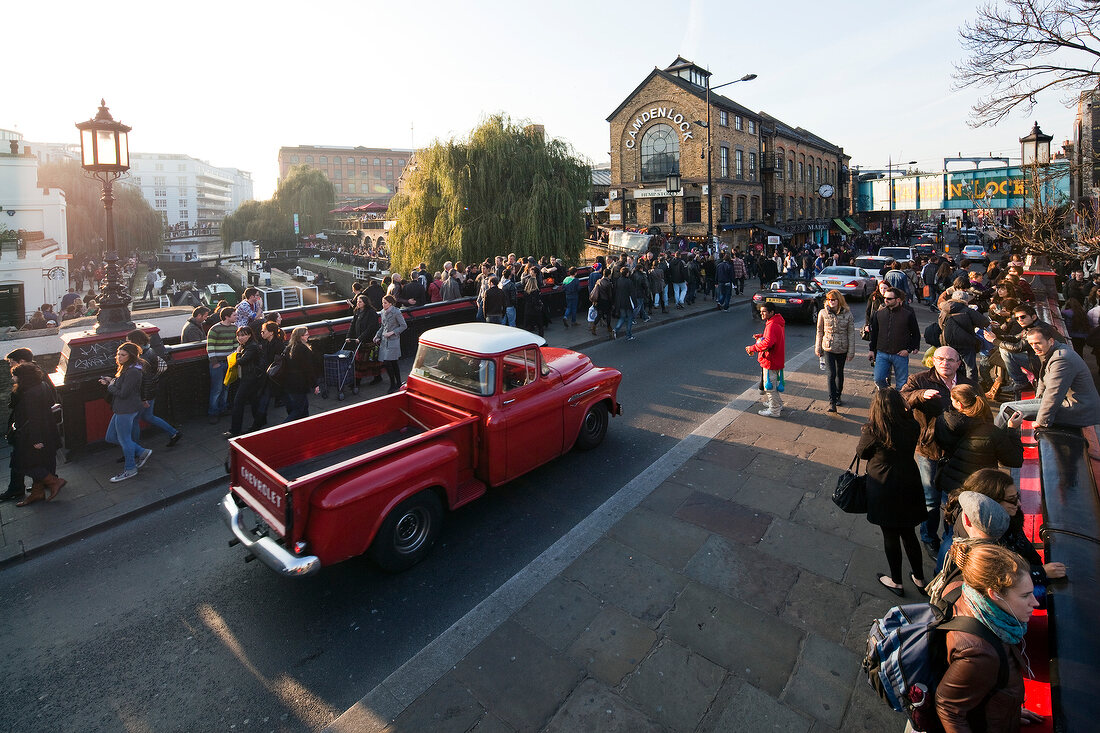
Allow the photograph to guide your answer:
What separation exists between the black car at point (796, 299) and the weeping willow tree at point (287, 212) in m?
63.4

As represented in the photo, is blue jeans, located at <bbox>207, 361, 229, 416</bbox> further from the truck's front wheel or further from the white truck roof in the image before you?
the truck's front wheel

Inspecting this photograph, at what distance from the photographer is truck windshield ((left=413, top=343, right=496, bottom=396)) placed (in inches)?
236

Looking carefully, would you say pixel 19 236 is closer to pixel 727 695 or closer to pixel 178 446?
pixel 178 446

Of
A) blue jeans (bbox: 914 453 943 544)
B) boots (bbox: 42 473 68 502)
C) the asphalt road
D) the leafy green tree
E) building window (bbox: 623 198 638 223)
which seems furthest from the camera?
the leafy green tree

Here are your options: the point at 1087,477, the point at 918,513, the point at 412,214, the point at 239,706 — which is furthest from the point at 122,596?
the point at 412,214

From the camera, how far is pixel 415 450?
5.25 m

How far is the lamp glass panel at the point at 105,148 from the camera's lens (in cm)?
875

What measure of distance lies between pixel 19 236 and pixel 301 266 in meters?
24.4

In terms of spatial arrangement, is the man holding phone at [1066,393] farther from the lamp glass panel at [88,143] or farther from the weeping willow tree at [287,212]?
the weeping willow tree at [287,212]

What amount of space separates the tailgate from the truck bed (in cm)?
30

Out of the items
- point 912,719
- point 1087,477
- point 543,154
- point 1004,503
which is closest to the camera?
point 912,719

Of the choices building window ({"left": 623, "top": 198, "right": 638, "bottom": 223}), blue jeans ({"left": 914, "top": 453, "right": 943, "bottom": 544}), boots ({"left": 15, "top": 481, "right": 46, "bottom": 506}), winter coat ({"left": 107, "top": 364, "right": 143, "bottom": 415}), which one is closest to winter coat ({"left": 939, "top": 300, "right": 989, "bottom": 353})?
blue jeans ({"left": 914, "top": 453, "right": 943, "bottom": 544})

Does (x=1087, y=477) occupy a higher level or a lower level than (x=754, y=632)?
higher

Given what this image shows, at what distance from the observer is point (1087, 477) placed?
4402 mm
